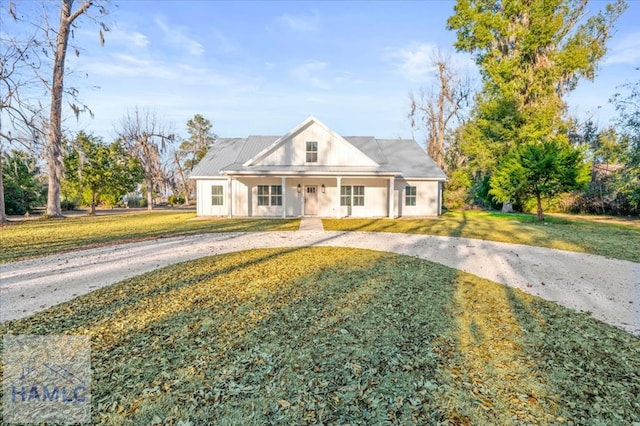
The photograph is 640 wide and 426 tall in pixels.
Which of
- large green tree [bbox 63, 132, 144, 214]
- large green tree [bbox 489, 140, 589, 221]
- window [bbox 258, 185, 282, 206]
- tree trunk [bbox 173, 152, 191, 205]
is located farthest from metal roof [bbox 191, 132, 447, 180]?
tree trunk [bbox 173, 152, 191, 205]

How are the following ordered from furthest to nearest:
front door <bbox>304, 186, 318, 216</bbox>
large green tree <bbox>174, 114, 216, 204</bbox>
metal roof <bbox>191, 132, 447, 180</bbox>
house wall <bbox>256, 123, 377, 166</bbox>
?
large green tree <bbox>174, 114, 216, 204</bbox>, front door <bbox>304, 186, 318, 216</bbox>, house wall <bbox>256, 123, 377, 166</bbox>, metal roof <bbox>191, 132, 447, 180</bbox>

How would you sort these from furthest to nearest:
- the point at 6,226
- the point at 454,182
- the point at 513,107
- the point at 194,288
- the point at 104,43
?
the point at 454,182 < the point at 513,107 < the point at 104,43 < the point at 6,226 < the point at 194,288

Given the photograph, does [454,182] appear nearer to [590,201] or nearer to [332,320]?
[590,201]

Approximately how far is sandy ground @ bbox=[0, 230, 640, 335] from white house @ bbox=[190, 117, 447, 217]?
677 centimetres

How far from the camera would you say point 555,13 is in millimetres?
21266

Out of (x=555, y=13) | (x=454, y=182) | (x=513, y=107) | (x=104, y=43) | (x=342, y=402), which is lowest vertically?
(x=342, y=402)

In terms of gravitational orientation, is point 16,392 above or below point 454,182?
below

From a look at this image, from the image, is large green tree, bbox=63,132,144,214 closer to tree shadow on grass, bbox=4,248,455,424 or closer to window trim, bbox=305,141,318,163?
window trim, bbox=305,141,318,163

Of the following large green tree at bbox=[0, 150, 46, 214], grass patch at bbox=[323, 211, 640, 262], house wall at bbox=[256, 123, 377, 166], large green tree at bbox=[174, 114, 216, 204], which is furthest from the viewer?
large green tree at bbox=[174, 114, 216, 204]

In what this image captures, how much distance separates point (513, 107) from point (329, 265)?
2049cm

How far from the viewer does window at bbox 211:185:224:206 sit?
1881 centimetres

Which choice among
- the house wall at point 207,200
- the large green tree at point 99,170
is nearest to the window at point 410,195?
the house wall at point 207,200

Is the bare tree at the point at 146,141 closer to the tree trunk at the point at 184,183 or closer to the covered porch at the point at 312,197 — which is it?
the tree trunk at the point at 184,183

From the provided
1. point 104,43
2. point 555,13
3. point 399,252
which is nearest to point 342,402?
point 399,252
